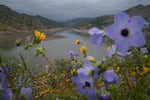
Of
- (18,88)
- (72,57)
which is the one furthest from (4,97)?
(72,57)

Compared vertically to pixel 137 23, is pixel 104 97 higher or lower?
lower

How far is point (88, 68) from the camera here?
1.36 meters

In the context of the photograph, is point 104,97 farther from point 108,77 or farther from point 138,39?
point 138,39

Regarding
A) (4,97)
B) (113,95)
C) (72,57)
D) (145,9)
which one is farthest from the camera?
(145,9)

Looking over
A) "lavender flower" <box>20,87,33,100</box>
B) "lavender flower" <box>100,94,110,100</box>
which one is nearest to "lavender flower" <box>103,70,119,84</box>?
"lavender flower" <box>100,94,110,100</box>

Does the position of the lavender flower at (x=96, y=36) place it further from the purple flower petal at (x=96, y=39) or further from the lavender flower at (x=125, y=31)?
the lavender flower at (x=125, y=31)

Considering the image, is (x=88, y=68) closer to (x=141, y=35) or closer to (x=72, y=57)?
(x=141, y=35)

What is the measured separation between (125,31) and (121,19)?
0.15ft

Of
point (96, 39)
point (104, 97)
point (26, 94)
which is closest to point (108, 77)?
point (104, 97)

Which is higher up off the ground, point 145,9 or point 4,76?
point 4,76

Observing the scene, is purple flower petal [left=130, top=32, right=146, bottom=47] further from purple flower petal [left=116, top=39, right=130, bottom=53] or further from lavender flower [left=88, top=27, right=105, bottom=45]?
lavender flower [left=88, top=27, right=105, bottom=45]

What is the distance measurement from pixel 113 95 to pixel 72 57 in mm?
2482

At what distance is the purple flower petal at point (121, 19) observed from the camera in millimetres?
1284

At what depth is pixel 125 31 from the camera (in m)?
1.30
